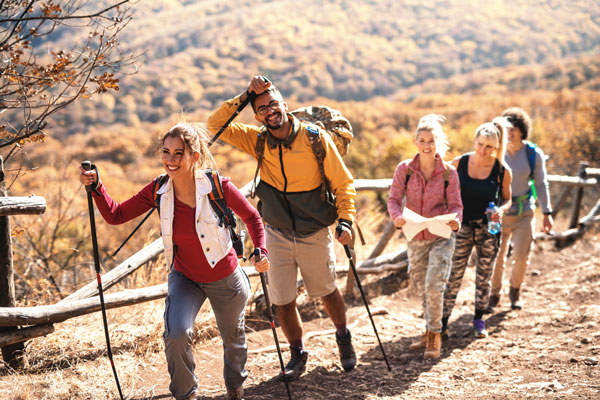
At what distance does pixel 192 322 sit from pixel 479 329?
315 centimetres

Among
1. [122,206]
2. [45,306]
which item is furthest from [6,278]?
[122,206]

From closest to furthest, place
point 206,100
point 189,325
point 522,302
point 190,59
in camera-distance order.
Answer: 1. point 189,325
2. point 522,302
3. point 206,100
4. point 190,59

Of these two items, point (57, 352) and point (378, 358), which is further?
point (378, 358)

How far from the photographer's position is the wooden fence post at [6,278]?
4.00 meters

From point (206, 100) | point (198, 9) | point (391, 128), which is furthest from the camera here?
point (198, 9)

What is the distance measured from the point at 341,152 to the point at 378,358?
1.86m

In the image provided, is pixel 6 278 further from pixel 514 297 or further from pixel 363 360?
pixel 514 297

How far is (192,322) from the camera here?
3.22 meters

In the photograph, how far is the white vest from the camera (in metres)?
3.31

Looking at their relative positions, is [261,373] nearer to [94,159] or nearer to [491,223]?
[491,223]

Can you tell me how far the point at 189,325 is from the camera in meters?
3.17

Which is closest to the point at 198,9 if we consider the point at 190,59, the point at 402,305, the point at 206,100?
the point at 190,59

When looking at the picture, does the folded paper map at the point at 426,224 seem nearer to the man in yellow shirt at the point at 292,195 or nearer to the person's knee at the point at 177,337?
the man in yellow shirt at the point at 292,195

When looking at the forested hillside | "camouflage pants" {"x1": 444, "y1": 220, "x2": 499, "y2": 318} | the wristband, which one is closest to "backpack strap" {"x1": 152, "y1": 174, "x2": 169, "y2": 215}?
the wristband
